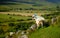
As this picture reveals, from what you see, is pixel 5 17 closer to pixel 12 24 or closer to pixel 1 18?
pixel 1 18

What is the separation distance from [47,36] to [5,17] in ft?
61.6

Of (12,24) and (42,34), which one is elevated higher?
(42,34)

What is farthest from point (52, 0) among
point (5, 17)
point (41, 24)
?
point (41, 24)

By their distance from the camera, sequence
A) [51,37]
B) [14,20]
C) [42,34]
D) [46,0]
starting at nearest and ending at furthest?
[51,37] < [42,34] < [14,20] < [46,0]

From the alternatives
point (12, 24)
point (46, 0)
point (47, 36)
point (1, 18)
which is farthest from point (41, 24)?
point (46, 0)

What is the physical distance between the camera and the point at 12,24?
22109 millimetres

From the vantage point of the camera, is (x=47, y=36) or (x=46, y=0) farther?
(x=46, y=0)

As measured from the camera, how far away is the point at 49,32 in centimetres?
757

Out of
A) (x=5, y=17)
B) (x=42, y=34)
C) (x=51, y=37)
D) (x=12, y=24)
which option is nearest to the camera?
(x=51, y=37)

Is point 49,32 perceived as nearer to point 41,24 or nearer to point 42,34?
point 42,34

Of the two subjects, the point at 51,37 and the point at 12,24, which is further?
the point at 12,24

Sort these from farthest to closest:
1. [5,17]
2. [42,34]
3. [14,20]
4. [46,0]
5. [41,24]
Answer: [46,0] → [5,17] → [14,20] → [41,24] → [42,34]

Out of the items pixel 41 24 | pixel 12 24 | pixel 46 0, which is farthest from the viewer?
pixel 46 0

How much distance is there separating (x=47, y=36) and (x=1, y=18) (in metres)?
18.7
